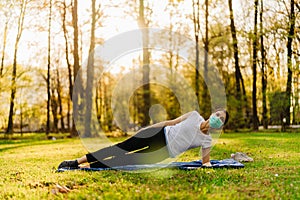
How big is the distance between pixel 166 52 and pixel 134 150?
2412cm

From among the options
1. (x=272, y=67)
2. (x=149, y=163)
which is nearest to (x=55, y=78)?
(x=272, y=67)

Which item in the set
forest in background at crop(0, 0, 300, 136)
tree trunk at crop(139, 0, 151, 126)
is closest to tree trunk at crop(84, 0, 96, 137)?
forest in background at crop(0, 0, 300, 136)

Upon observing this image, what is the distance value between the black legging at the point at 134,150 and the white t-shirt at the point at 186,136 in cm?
13

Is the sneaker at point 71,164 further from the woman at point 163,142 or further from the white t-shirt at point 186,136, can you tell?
the white t-shirt at point 186,136

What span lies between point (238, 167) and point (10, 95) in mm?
25379

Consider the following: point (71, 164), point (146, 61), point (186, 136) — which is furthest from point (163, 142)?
point (146, 61)

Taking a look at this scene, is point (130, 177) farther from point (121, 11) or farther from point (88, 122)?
point (121, 11)

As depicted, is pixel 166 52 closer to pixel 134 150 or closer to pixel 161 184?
pixel 134 150

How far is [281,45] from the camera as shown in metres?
31.6

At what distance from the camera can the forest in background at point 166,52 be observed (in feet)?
81.9

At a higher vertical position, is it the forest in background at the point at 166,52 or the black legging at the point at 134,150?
the forest in background at the point at 166,52

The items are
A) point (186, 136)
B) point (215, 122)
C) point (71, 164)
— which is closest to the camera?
point (215, 122)

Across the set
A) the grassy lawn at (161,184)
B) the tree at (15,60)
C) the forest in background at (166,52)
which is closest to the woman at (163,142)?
the grassy lawn at (161,184)

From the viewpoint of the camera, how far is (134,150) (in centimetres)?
698
